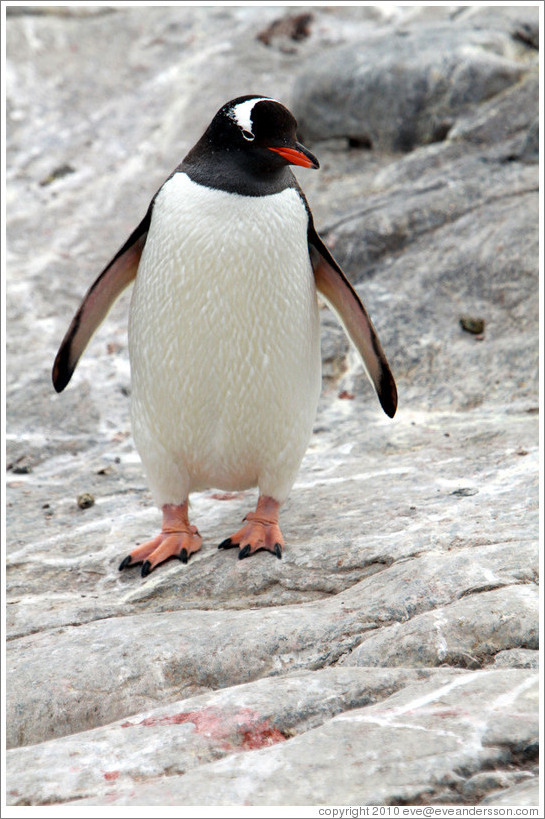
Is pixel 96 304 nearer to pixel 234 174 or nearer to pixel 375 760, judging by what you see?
pixel 234 174

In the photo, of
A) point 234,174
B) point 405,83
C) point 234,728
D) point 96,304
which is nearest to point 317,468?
point 96,304

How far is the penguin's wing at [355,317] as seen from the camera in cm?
263

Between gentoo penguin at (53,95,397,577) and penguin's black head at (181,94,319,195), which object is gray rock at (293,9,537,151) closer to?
gentoo penguin at (53,95,397,577)

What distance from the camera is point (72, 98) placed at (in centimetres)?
709

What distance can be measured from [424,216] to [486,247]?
490 mm

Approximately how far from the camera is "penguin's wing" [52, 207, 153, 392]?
2.63 m

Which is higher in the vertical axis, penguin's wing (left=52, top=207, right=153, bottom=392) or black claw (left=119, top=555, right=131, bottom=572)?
penguin's wing (left=52, top=207, right=153, bottom=392)

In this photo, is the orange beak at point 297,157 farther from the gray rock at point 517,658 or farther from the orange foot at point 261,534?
the gray rock at point 517,658

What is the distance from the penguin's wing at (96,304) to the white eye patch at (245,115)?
44 centimetres

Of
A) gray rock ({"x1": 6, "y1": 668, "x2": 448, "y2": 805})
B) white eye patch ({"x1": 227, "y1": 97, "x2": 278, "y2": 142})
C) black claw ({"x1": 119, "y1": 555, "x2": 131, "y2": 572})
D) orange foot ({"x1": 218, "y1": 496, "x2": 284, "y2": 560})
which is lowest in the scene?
black claw ({"x1": 119, "y1": 555, "x2": 131, "y2": 572})

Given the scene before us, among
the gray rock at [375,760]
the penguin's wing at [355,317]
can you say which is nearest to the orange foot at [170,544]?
the penguin's wing at [355,317]

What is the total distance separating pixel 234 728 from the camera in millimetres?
1595

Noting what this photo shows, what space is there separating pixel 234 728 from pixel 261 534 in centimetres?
100

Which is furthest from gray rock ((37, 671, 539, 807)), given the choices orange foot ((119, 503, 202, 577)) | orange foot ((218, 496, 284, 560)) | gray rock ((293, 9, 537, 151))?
gray rock ((293, 9, 537, 151))
